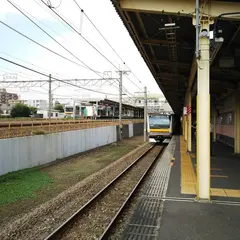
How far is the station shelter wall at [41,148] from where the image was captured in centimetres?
1201

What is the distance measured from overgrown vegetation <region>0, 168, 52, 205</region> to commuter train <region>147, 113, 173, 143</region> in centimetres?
1741

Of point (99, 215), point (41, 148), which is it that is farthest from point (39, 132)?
point (99, 215)

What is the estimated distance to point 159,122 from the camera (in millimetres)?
29516

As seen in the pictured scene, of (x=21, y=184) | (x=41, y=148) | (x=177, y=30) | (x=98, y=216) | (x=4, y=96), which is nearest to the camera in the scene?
(x=98, y=216)

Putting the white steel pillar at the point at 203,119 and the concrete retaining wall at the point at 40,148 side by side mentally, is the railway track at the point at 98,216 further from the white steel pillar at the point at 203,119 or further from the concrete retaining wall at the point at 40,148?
the concrete retaining wall at the point at 40,148

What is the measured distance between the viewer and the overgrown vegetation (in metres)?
9.05

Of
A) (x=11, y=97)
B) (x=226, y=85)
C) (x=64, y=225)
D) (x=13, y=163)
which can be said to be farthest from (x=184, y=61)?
(x=11, y=97)

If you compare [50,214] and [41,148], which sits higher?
[41,148]

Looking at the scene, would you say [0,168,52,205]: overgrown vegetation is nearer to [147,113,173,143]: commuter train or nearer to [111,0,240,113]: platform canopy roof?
[111,0,240,113]: platform canopy roof

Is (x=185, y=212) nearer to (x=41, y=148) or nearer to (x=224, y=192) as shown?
(x=224, y=192)

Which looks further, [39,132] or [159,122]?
[159,122]

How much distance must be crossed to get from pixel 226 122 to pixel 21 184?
16.8m

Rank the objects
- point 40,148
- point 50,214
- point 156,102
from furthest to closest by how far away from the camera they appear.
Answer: point 156,102
point 40,148
point 50,214

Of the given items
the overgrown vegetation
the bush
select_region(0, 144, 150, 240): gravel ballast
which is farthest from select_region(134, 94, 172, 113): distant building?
select_region(0, 144, 150, 240): gravel ballast
